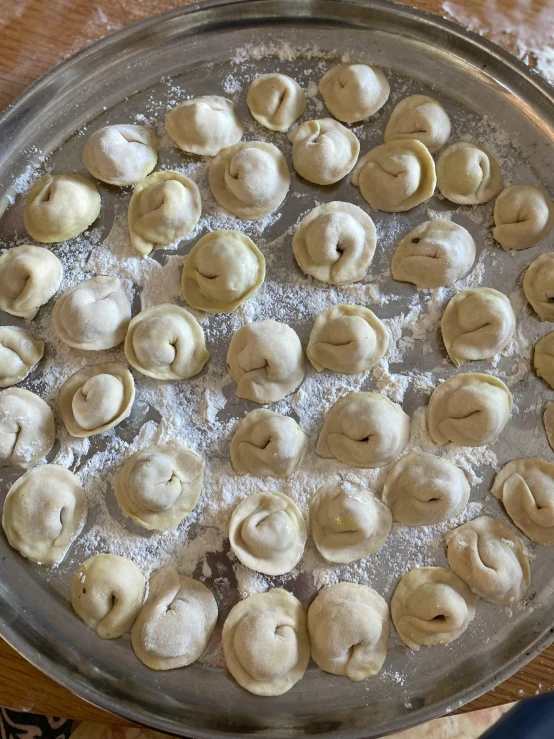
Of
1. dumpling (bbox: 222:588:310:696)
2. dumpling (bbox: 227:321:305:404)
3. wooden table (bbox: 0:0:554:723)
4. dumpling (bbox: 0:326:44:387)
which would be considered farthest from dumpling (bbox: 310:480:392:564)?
wooden table (bbox: 0:0:554:723)

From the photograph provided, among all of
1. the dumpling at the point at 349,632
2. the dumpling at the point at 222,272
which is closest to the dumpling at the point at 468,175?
the dumpling at the point at 222,272

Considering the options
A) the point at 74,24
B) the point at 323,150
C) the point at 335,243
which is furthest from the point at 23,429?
the point at 74,24

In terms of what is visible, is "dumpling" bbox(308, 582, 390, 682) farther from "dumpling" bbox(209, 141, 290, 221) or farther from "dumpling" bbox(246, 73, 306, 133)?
"dumpling" bbox(246, 73, 306, 133)

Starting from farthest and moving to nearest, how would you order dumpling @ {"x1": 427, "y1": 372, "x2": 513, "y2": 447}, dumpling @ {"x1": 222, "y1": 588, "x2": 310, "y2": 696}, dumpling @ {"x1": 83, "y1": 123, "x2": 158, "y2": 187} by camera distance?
dumpling @ {"x1": 83, "y1": 123, "x2": 158, "y2": 187}, dumpling @ {"x1": 427, "y1": 372, "x2": 513, "y2": 447}, dumpling @ {"x1": 222, "y1": 588, "x2": 310, "y2": 696}

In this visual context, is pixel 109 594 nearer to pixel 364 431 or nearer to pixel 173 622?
pixel 173 622

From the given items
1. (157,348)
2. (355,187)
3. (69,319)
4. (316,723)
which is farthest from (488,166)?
(316,723)

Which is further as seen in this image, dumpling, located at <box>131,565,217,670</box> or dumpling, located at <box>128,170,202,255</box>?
dumpling, located at <box>128,170,202,255</box>

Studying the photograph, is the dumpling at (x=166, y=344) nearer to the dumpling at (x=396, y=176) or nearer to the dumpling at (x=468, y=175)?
the dumpling at (x=396, y=176)

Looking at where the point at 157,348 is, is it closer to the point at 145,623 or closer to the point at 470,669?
the point at 145,623
